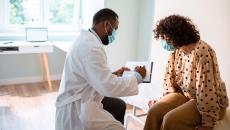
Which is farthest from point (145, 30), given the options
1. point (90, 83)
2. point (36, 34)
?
point (90, 83)

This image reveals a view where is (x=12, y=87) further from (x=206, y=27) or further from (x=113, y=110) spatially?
(x=206, y=27)

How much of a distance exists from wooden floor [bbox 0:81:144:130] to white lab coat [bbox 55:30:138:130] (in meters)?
1.13

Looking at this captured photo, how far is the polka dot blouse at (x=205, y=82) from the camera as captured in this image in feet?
5.90

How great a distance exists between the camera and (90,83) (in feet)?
5.73

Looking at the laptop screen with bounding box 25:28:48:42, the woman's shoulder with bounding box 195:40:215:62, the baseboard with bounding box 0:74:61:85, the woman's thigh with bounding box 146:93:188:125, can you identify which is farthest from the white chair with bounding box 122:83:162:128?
the baseboard with bounding box 0:74:61:85

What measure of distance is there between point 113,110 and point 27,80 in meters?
2.51

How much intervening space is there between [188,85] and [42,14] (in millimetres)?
3073

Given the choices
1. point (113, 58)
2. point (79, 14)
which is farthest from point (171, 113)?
point (79, 14)

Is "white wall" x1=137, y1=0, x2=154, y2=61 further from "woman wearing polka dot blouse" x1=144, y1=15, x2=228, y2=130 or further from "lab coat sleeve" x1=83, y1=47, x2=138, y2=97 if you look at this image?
"lab coat sleeve" x1=83, y1=47, x2=138, y2=97

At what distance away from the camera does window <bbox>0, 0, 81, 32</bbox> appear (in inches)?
168

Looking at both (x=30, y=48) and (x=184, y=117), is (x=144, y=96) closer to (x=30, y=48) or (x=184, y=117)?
(x=184, y=117)

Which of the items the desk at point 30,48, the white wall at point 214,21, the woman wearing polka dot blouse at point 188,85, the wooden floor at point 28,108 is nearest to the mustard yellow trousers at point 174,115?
the woman wearing polka dot blouse at point 188,85

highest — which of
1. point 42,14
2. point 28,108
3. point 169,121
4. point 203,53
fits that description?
point 42,14

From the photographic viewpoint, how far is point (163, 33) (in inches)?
78.3
